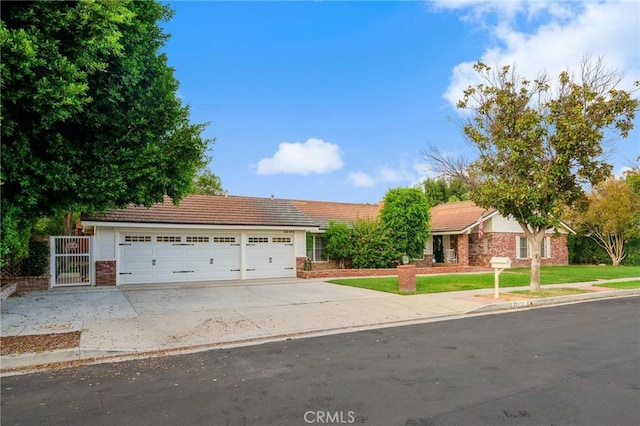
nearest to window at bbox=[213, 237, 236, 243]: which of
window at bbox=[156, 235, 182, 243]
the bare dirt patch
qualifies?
window at bbox=[156, 235, 182, 243]

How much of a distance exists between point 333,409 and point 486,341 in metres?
4.37

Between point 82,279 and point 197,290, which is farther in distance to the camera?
point 82,279

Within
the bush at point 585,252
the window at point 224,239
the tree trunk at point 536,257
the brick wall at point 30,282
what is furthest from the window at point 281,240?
the bush at point 585,252

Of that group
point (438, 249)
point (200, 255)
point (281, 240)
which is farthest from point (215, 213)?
point (438, 249)

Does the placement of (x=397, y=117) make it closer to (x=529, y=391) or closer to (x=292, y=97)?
(x=292, y=97)

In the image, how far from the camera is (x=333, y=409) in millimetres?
4613

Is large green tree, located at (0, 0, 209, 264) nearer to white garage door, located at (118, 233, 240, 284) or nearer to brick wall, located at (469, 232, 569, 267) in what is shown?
white garage door, located at (118, 233, 240, 284)

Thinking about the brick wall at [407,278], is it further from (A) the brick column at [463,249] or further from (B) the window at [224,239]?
(A) the brick column at [463,249]

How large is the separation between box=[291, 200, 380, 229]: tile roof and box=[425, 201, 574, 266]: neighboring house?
505 cm

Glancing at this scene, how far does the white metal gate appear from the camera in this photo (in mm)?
15930

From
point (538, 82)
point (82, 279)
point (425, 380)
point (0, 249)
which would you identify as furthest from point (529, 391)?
point (82, 279)

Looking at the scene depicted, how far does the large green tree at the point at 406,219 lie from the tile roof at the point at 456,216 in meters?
4.43

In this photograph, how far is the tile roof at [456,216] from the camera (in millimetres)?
27266

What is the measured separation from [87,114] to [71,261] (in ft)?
33.2
